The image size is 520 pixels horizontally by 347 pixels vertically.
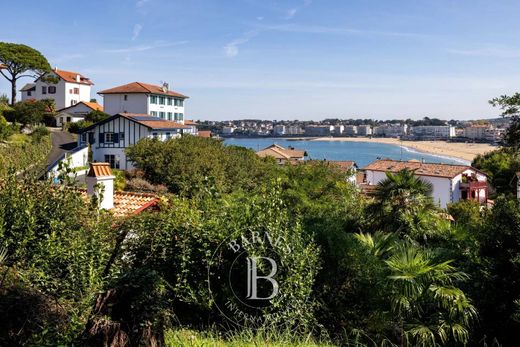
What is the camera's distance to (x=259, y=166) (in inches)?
1383

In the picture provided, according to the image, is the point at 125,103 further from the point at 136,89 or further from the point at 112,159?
the point at 112,159

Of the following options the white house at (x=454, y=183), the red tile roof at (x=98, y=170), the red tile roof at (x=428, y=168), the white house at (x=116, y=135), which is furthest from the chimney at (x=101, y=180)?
the white house at (x=454, y=183)

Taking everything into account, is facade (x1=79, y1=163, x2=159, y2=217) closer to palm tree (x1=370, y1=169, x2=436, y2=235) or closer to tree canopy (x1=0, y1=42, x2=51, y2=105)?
palm tree (x1=370, y1=169, x2=436, y2=235)

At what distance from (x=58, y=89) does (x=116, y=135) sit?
1433 inches

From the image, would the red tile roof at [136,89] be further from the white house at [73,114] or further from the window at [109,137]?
the window at [109,137]

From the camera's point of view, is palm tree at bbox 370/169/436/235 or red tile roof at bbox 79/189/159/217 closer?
red tile roof at bbox 79/189/159/217

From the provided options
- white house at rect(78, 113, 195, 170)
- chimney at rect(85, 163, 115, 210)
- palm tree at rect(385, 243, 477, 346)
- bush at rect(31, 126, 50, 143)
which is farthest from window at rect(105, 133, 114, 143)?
palm tree at rect(385, 243, 477, 346)

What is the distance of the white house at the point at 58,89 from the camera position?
235 ft

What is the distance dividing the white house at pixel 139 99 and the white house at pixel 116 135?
60.7 ft

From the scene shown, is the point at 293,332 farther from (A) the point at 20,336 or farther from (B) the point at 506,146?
(B) the point at 506,146

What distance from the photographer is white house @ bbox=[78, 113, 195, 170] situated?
4153 centimetres

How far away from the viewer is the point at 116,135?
41.9m

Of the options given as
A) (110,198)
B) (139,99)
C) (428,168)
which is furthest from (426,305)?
(139,99)

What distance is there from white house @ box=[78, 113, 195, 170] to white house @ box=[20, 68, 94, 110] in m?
32.9
